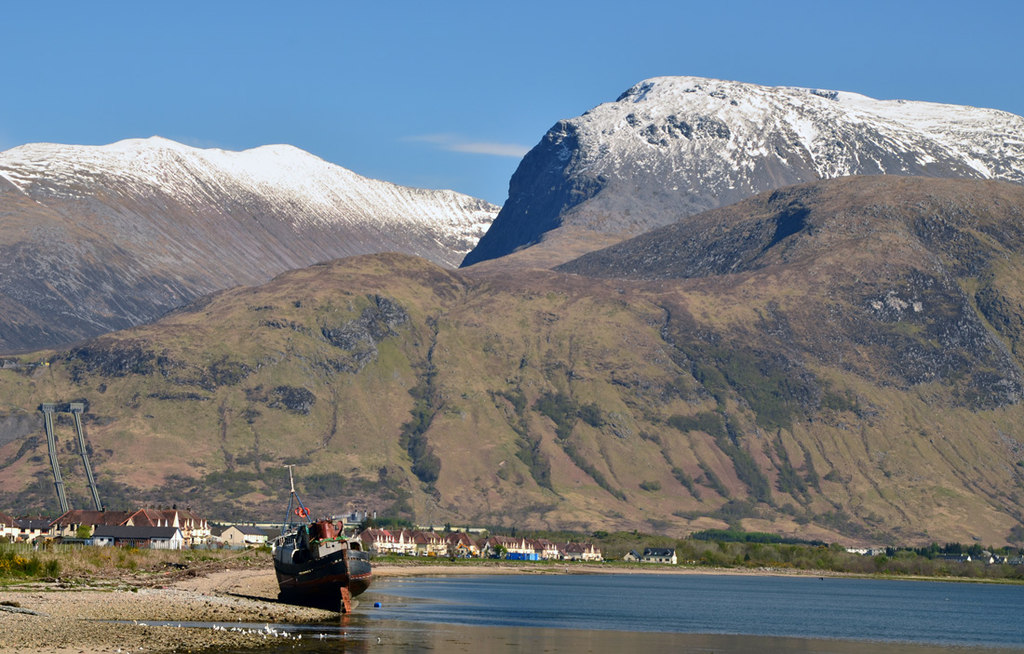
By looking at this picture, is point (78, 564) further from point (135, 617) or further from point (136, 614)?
point (135, 617)

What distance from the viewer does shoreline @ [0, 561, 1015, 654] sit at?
87500mm

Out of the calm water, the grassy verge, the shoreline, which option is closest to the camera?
the shoreline

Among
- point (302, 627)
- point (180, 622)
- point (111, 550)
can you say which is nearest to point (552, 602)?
point (111, 550)

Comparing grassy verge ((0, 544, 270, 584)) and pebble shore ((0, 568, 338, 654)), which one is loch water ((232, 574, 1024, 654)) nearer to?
pebble shore ((0, 568, 338, 654))

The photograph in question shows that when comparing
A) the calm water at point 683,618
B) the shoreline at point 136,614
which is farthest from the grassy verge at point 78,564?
the calm water at point 683,618

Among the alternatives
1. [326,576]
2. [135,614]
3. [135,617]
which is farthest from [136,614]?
[326,576]

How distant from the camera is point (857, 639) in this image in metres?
143

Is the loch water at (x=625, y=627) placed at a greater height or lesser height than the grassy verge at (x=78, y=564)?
lesser

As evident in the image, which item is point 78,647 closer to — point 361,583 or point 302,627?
point 302,627

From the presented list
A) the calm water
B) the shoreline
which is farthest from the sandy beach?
the calm water

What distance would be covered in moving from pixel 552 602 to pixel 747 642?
192ft

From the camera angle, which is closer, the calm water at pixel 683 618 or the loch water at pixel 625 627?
the loch water at pixel 625 627

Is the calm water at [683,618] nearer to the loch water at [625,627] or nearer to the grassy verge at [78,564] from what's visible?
the loch water at [625,627]

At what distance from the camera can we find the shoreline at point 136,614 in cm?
8750
